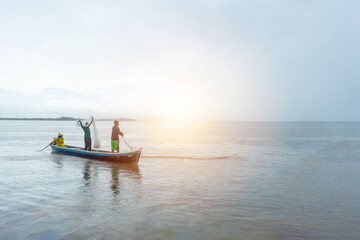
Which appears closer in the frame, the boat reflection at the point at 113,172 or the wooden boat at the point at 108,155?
the boat reflection at the point at 113,172

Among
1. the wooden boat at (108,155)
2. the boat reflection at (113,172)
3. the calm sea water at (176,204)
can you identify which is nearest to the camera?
the calm sea water at (176,204)

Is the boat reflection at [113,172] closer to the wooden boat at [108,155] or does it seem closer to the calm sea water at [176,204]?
the calm sea water at [176,204]

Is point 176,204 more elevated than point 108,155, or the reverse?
point 108,155

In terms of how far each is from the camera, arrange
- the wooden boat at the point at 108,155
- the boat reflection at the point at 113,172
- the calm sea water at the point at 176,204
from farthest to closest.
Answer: the wooden boat at the point at 108,155 → the boat reflection at the point at 113,172 → the calm sea water at the point at 176,204

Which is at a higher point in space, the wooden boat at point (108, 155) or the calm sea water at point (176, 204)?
the wooden boat at point (108, 155)

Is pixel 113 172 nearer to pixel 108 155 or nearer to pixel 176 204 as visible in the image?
pixel 108 155

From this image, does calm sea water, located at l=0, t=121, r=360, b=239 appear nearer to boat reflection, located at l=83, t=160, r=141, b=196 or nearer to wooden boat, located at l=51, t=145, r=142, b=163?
boat reflection, located at l=83, t=160, r=141, b=196

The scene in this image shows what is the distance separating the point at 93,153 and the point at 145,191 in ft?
37.3

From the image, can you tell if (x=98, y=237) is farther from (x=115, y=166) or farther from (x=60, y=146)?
(x=60, y=146)

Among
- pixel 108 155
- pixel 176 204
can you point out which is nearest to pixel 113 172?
pixel 108 155

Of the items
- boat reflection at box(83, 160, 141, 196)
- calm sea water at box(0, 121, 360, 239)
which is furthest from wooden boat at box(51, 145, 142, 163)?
calm sea water at box(0, 121, 360, 239)

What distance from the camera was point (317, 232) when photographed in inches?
317

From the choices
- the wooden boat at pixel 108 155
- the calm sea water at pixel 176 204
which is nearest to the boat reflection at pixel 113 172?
the calm sea water at pixel 176 204

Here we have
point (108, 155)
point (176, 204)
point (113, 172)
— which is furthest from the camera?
point (108, 155)
